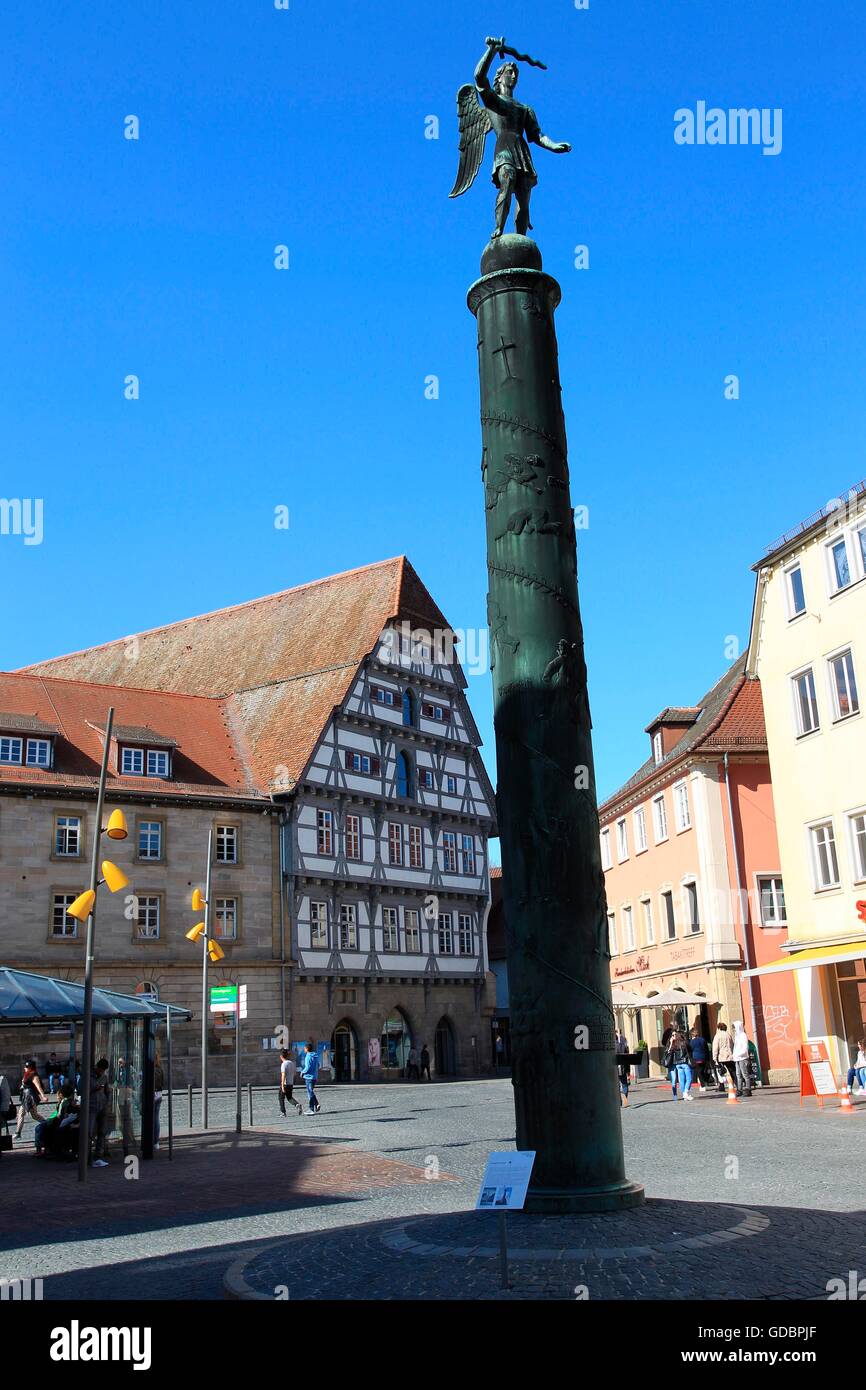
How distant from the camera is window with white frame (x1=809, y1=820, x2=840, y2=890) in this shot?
92.0 feet

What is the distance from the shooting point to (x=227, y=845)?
44188 millimetres

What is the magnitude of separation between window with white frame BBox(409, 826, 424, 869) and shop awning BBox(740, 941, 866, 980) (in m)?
22.2

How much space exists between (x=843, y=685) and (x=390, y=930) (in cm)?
2474

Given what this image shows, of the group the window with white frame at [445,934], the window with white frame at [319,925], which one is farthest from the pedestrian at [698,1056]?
the window with white frame at [445,934]

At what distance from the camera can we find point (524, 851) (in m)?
8.98

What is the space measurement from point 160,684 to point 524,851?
52270 millimetres

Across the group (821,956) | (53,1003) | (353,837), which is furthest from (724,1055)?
(353,837)

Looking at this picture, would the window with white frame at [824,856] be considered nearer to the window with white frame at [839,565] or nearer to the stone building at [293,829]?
the window with white frame at [839,565]

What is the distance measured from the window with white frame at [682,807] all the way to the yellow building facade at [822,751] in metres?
7.45

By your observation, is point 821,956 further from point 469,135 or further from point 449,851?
point 449,851

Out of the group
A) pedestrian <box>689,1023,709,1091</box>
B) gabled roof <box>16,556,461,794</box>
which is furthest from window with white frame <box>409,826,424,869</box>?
pedestrian <box>689,1023,709,1091</box>

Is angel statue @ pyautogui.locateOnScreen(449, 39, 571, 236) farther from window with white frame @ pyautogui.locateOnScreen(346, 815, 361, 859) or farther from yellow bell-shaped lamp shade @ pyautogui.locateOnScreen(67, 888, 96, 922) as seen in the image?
window with white frame @ pyautogui.locateOnScreen(346, 815, 361, 859)
